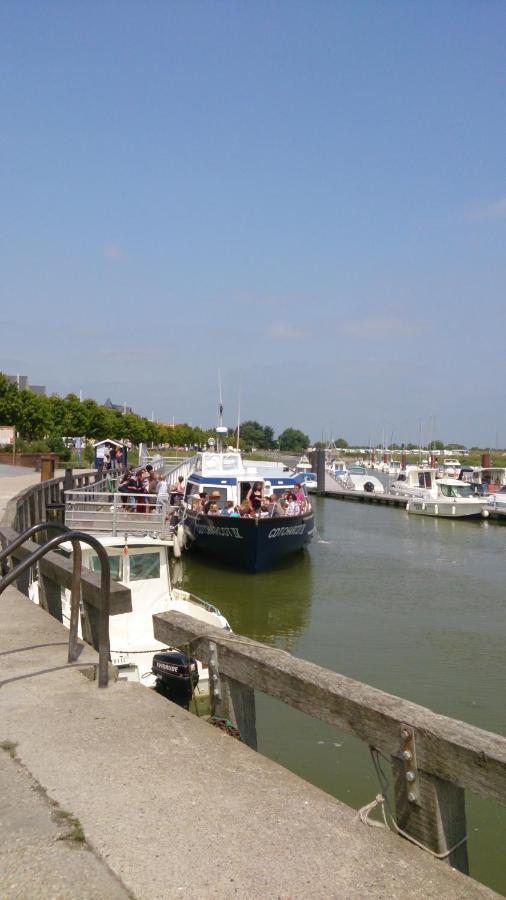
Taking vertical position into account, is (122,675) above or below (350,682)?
below

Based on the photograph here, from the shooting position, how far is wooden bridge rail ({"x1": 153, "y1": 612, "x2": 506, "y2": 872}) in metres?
3.46

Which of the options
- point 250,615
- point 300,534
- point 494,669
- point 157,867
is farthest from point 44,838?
point 300,534

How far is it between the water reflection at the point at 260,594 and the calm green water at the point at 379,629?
42mm

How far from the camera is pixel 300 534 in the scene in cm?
2733

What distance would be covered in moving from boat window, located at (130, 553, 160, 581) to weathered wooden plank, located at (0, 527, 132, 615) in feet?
13.4

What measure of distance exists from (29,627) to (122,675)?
3.08m

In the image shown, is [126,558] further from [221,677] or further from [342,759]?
[221,677]

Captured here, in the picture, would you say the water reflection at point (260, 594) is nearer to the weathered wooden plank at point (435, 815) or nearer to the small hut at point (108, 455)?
the small hut at point (108, 455)

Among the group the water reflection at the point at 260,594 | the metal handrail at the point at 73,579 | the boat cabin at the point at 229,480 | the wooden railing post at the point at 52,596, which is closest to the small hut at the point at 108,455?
the boat cabin at the point at 229,480

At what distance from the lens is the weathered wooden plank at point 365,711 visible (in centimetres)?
343

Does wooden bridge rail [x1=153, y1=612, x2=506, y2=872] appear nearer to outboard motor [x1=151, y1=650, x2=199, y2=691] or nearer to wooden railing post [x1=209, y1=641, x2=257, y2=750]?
wooden railing post [x1=209, y1=641, x2=257, y2=750]

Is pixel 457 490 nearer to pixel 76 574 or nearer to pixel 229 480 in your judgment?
pixel 229 480

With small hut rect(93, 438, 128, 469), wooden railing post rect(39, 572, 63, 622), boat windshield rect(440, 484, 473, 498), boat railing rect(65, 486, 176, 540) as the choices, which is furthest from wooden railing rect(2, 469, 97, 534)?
boat windshield rect(440, 484, 473, 498)

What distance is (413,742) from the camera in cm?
369
